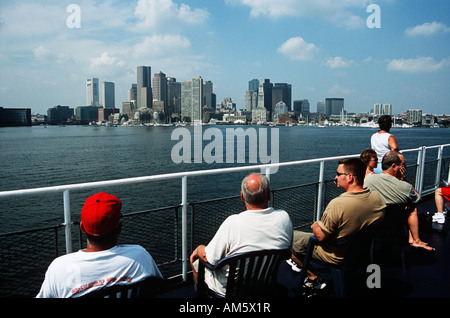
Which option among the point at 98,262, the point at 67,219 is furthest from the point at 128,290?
the point at 67,219

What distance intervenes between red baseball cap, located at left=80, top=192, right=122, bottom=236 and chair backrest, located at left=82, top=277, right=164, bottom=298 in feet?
0.93

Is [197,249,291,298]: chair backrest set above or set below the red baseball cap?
below

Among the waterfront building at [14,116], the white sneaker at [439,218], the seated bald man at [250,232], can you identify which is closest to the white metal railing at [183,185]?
the seated bald man at [250,232]

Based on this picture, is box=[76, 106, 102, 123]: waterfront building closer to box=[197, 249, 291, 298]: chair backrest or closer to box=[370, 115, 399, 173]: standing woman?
box=[370, 115, 399, 173]: standing woman

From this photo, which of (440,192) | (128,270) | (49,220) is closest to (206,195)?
(49,220)

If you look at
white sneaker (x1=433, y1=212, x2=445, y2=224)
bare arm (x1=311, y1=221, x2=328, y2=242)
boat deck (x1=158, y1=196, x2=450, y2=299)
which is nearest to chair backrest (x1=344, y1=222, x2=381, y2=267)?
bare arm (x1=311, y1=221, x2=328, y2=242)

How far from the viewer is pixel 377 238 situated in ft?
10.1

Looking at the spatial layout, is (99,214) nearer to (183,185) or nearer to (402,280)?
(183,185)

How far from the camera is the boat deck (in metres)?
2.99

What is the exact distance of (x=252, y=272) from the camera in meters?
2.06

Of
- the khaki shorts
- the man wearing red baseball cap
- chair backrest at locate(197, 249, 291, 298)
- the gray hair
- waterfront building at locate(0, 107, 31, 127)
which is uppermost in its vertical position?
waterfront building at locate(0, 107, 31, 127)

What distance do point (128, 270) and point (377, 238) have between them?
2.32 meters

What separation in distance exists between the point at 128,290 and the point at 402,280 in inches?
109

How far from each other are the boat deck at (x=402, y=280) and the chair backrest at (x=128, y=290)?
1366mm
